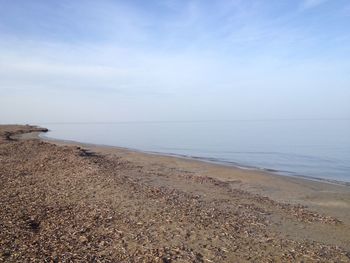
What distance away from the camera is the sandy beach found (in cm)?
696

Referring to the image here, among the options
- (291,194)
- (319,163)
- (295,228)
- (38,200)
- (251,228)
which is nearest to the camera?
(251,228)

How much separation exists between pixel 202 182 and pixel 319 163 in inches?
516

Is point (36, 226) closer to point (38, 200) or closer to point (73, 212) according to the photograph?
point (73, 212)

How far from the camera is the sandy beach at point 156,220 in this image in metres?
6.96

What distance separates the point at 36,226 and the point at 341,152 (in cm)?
2810

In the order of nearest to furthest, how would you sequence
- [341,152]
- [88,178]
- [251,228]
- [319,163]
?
[251,228] → [88,178] → [319,163] → [341,152]

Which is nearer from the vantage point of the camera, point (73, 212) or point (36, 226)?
point (36, 226)

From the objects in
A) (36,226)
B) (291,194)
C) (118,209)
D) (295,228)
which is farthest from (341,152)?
(36,226)

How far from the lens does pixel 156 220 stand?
29.4 feet

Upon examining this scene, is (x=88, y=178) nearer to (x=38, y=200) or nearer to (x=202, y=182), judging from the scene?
(x=38, y=200)

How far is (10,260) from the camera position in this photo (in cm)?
605

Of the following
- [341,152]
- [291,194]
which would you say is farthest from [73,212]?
[341,152]

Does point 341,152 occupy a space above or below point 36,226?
above

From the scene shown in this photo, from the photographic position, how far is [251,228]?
29.5ft
